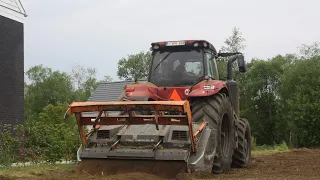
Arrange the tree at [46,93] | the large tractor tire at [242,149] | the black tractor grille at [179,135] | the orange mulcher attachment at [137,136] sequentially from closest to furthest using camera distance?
the orange mulcher attachment at [137,136] → the black tractor grille at [179,135] → the large tractor tire at [242,149] → the tree at [46,93]

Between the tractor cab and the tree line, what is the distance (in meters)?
4.08

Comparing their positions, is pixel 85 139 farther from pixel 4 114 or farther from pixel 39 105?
pixel 39 105

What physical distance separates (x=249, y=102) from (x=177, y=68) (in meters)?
45.2

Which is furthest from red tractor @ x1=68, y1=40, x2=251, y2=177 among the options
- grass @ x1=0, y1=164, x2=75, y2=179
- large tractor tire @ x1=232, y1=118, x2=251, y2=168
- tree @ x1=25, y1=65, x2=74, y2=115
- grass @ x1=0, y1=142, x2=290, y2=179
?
tree @ x1=25, y1=65, x2=74, y2=115

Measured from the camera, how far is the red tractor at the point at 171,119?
7.51 metres

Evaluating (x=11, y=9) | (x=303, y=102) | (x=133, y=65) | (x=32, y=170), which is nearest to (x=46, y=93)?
(x=133, y=65)

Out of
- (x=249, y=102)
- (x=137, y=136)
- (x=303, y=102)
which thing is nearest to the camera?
(x=137, y=136)

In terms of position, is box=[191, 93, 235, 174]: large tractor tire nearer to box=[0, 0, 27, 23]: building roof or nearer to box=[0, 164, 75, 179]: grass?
box=[0, 164, 75, 179]: grass

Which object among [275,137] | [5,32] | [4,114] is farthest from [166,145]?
[275,137]

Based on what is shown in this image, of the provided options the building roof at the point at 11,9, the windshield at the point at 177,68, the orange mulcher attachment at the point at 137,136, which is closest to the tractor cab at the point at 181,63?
the windshield at the point at 177,68

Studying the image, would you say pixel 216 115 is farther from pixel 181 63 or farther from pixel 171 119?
pixel 181 63

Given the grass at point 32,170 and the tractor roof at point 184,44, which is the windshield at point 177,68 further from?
the grass at point 32,170

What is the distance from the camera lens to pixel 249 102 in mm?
53719

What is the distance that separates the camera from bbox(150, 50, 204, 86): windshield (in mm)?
9438
